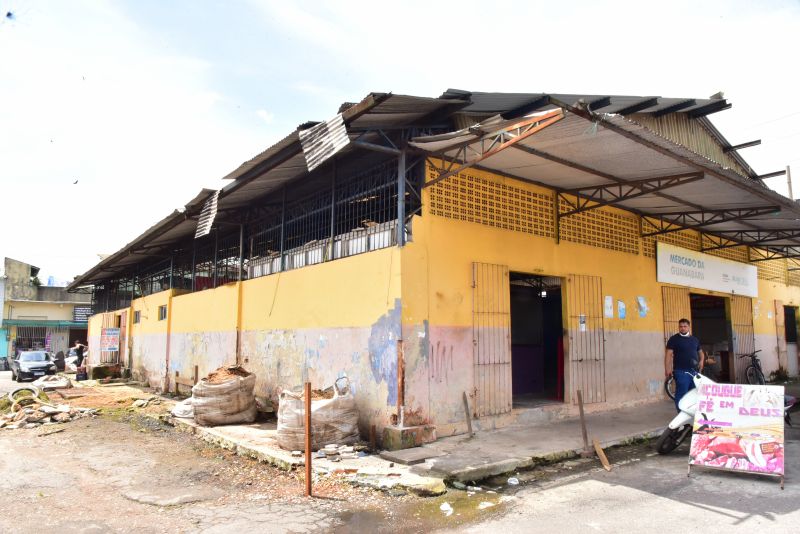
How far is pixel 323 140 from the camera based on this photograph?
6.89 meters

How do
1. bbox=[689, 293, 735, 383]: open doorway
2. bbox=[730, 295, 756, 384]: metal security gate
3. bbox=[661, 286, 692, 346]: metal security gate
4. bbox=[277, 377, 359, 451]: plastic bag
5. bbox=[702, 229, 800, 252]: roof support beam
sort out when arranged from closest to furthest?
1. bbox=[277, 377, 359, 451]: plastic bag
2. bbox=[661, 286, 692, 346]: metal security gate
3. bbox=[702, 229, 800, 252]: roof support beam
4. bbox=[730, 295, 756, 384]: metal security gate
5. bbox=[689, 293, 735, 383]: open doorway

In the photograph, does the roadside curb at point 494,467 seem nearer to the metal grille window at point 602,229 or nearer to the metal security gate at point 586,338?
the metal security gate at point 586,338

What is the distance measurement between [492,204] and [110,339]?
19333 mm

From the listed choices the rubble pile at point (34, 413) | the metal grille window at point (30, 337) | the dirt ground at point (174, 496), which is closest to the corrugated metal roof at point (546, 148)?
the dirt ground at point (174, 496)

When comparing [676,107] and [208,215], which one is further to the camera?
[676,107]

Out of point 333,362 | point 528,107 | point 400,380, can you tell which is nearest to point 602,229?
point 528,107

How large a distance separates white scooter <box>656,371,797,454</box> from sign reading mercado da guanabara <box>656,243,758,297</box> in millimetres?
5956

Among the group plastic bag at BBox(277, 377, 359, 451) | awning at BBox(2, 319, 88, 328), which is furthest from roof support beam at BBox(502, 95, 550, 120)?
awning at BBox(2, 319, 88, 328)

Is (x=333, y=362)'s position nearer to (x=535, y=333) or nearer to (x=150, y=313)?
(x=535, y=333)

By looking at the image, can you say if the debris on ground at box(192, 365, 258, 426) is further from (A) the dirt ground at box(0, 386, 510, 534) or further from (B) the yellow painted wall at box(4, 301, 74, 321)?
(B) the yellow painted wall at box(4, 301, 74, 321)

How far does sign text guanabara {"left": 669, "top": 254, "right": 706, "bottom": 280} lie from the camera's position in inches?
511

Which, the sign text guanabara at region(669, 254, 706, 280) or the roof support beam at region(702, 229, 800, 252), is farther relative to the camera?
the roof support beam at region(702, 229, 800, 252)

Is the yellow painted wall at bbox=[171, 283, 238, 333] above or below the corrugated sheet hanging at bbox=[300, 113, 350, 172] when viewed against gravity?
below

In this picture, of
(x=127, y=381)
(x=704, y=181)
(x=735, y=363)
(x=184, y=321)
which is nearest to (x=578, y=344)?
(x=704, y=181)
